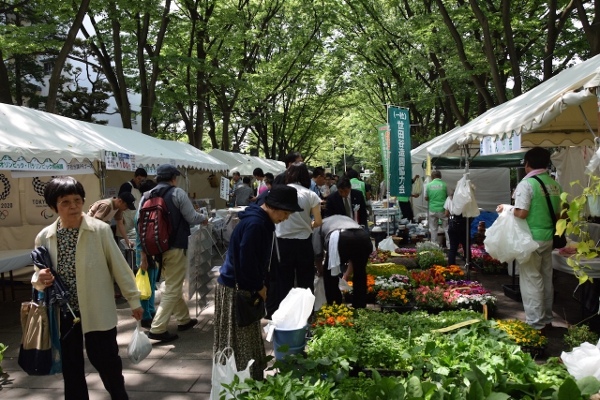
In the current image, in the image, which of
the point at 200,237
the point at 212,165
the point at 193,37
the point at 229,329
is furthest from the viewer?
the point at 193,37

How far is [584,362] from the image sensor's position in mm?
2787

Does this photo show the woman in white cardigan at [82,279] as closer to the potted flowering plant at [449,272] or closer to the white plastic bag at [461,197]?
the potted flowering plant at [449,272]

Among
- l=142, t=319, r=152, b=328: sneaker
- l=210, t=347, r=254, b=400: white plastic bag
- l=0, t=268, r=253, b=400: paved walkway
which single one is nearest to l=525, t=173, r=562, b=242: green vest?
l=210, t=347, r=254, b=400: white plastic bag

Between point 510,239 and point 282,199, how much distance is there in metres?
2.94

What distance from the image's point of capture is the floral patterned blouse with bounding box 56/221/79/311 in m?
3.11

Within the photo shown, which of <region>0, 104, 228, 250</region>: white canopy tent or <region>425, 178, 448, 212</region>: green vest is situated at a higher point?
<region>0, 104, 228, 250</region>: white canopy tent

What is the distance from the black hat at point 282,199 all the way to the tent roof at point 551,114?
8.63 ft

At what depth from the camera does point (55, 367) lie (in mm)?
3105

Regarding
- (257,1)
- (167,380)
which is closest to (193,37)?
(257,1)

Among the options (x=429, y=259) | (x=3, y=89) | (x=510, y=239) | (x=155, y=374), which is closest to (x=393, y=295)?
(x=510, y=239)

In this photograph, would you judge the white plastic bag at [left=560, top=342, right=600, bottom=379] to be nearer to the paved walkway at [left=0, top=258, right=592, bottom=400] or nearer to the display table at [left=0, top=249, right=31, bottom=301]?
the paved walkway at [left=0, top=258, right=592, bottom=400]

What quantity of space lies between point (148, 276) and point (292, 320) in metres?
2.35

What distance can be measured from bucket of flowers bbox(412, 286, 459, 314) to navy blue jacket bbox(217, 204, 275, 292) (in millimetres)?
3348

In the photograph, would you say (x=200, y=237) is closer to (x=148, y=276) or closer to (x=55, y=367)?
(x=148, y=276)
